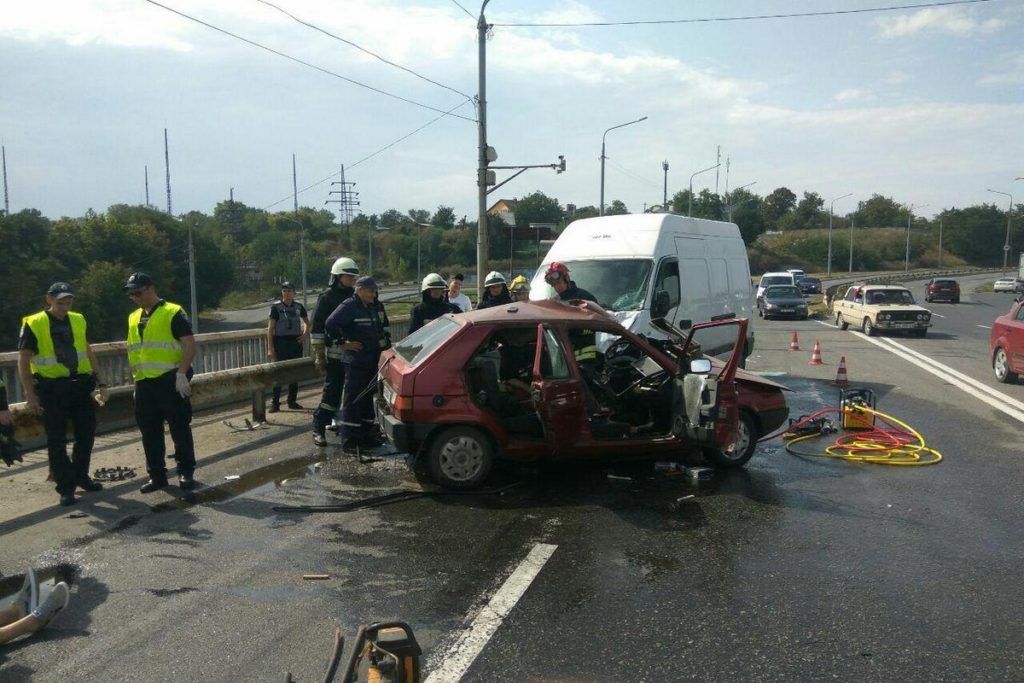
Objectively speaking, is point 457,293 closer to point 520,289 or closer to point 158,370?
point 520,289

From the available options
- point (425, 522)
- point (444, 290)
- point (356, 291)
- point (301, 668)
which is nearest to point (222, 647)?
point (301, 668)

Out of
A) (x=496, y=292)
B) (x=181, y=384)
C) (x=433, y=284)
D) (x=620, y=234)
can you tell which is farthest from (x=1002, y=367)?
(x=181, y=384)

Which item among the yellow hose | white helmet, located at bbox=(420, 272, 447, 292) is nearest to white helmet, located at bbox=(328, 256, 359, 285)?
white helmet, located at bbox=(420, 272, 447, 292)

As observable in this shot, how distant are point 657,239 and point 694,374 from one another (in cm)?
526

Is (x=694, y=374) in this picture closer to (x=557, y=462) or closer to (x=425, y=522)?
(x=557, y=462)

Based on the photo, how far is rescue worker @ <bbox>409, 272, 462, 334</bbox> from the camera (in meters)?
9.37

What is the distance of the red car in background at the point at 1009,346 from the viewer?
12586 mm

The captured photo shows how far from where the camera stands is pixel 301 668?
143 inches

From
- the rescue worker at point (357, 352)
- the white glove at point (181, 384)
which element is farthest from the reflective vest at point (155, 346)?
the rescue worker at point (357, 352)

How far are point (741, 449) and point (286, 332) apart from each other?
5.90 m

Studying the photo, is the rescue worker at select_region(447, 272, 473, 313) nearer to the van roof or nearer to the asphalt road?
the van roof

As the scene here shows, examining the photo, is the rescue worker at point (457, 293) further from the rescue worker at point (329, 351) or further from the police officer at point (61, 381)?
the police officer at point (61, 381)

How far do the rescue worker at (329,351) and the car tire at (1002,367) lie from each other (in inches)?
407

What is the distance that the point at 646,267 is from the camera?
11422mm
